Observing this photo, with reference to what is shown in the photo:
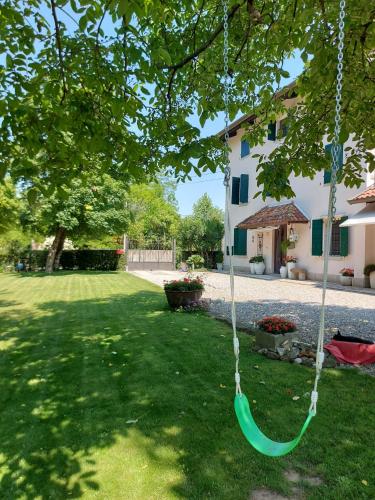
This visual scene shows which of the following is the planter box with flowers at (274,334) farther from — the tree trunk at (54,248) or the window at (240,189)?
the tree trunk at (54,248)

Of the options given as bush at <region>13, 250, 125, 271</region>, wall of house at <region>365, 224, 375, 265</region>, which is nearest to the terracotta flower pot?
wall of house at <region>365, 224, 375, 265</region>

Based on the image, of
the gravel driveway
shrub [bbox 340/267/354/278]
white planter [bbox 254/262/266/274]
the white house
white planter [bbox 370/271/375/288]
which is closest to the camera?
the gravel driveway

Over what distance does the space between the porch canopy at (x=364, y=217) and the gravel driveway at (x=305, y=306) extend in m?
2.63

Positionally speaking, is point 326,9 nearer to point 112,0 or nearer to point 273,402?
point 112,0

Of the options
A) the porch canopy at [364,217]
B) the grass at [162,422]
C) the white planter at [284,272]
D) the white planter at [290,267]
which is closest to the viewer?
the grass at [162,422]

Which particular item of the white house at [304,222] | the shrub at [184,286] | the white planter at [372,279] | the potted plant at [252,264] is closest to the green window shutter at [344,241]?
the white house at [304,222]

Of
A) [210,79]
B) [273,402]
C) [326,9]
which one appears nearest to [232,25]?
[210,79]

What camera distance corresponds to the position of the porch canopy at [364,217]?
13008 mm

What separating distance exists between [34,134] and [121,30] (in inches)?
74.2

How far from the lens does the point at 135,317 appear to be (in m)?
9.26

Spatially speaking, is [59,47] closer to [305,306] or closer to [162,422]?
[162,422]

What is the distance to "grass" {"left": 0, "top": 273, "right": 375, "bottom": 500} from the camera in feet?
9.09

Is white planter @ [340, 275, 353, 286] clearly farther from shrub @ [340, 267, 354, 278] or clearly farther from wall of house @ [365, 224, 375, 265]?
wall of house @ [365, 224, 375, 265]

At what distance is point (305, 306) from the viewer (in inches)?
419
